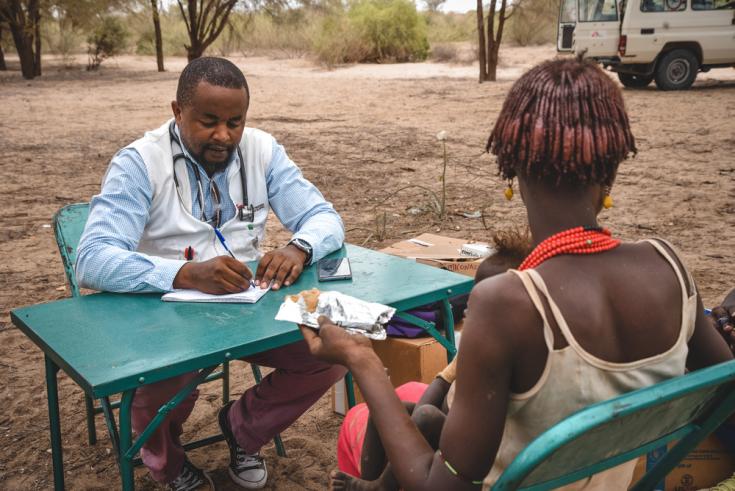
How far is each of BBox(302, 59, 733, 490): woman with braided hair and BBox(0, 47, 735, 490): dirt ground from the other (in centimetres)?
170

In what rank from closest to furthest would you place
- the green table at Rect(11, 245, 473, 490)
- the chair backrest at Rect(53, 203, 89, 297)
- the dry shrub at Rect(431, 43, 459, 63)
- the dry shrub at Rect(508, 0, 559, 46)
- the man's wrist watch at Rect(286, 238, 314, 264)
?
the green table at Rect(11, 245, 473, 490) → the man's wrist watch at Rect(286, 238, 314, 264) → the chair backrest at Rect(53, 203, 89, 297) → the dry shrub at Rect(431, 43, 459, 63) → the dry shrub at Rect(508, 0, 559, 46)

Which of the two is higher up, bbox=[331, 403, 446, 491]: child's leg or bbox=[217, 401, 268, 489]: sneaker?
bbox=[331, 403, 446, 491]: child's leg

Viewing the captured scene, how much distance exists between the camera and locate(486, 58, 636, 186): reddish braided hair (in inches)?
55.0

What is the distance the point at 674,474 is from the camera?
2592mm

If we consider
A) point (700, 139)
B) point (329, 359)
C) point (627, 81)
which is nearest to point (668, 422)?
point (329, 359)

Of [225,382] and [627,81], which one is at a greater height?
[627,81]

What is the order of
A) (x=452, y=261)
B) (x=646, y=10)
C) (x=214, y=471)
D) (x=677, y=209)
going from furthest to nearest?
1. (x=646, y=10)
2. (x=677, y=209)
3. (x=452, y=261)
4. (x=214, y=471)

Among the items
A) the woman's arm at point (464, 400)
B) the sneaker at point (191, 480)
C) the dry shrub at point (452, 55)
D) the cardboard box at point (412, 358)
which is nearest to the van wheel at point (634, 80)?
the dry shrub at point (452, 55)

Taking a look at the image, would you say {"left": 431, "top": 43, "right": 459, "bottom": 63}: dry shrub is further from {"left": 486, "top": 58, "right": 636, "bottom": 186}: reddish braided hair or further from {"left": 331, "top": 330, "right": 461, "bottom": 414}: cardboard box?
{"left": 486, "top": 58, "right": 636, "bottom": 186}: reddish braided hair

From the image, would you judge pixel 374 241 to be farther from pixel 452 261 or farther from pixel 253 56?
pixel 253 56

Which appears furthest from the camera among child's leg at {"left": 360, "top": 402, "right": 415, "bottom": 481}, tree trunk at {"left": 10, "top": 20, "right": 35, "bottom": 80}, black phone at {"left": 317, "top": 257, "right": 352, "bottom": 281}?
Result: tree trunk at {"left": 10, "top": 20, "right": 35, "bottom": 80}

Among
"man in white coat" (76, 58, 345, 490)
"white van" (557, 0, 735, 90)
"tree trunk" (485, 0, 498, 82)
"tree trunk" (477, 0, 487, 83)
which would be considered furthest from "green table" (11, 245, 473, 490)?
"tree trunk" (477, 0, 487, 83)

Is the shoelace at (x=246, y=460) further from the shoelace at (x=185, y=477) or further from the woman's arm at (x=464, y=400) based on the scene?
the woman's arm at (x=464, y=400)

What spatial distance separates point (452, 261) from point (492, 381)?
2.34 metres
